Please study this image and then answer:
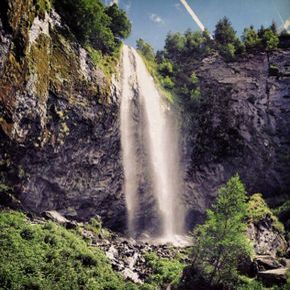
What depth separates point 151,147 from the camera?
3559 cm

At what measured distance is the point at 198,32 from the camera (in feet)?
201

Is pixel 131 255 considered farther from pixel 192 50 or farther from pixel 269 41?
pixel 192 50

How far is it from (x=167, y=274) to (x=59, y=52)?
18536mm

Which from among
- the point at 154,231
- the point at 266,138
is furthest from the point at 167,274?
the point at 266,138

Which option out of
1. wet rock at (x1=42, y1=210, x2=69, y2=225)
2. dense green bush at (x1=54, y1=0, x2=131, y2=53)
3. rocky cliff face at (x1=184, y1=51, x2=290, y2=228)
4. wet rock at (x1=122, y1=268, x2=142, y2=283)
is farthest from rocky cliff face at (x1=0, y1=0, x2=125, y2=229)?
rocky cliff face at (x1=184, y1=51, x2=290, y2=228)

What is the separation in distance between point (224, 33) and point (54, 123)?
147ft

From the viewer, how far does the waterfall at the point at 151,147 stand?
32.7m

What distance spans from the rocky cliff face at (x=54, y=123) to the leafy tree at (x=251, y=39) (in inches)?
1219

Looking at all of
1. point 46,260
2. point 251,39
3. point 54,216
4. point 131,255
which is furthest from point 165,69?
point 46,260

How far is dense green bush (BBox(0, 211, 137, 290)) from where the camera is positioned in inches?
580

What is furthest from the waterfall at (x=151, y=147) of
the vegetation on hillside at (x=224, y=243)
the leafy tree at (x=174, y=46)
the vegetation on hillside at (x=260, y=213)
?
the leafy tree at (x=174, y=46)

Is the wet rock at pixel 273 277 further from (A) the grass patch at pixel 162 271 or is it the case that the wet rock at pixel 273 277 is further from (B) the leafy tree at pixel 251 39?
(B) the leafy tree at pixel 251 39

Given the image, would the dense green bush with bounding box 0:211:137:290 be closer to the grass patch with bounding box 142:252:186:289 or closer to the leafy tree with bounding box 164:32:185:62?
the grass patch with bounding box 142:252:186:289

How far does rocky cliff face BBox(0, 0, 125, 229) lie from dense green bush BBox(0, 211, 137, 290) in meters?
4.09
